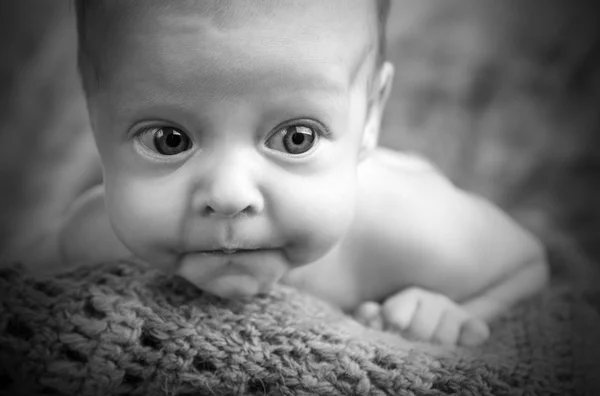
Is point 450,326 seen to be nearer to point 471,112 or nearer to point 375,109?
point 375,109

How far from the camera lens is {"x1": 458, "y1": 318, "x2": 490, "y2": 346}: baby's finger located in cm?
73

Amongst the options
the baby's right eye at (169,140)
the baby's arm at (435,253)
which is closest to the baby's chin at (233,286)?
the baby's right eye at (169,140)

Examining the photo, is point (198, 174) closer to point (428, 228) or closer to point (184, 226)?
point (184, 226)

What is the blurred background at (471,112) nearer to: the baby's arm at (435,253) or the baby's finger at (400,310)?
the baby's arm at (435,253)

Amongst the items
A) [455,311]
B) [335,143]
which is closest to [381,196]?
[455,311]

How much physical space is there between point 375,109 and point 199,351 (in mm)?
329

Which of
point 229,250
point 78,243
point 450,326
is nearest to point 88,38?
point 229,250

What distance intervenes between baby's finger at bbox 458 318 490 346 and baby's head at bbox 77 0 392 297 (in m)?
0.28

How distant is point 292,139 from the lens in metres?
0.52

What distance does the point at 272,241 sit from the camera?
1.75 ft

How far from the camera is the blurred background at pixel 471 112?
102cm

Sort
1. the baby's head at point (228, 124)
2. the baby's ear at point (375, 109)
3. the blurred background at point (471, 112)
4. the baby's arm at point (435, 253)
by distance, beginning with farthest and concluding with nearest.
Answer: the blurred background at point (471, 112) < the baby's arm at point (435, 253) < the baby's ear at point (375, 109) < the baby's head at point (228, 124)

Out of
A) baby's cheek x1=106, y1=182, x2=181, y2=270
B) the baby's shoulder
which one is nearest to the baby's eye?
baby's cheek x1=106, y1=182, x2=181, y2=270

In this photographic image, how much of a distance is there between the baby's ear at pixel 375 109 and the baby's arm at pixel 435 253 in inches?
6.0
